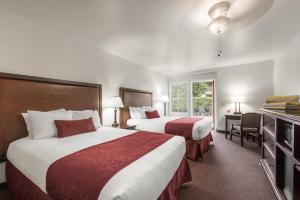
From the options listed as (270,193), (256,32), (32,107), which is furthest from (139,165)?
(256,32)

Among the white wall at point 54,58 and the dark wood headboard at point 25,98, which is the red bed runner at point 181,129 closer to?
the white wall at point 54,58

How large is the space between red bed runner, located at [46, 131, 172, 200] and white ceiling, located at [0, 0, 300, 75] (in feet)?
5.76

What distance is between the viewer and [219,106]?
510cm

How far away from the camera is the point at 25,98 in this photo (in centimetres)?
204

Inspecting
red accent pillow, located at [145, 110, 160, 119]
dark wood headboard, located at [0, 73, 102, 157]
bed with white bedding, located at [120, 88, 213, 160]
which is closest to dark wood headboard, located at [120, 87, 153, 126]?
bed with white bedding, located at [120, 88, 213, 160]

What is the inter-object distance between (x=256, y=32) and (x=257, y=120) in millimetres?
2178

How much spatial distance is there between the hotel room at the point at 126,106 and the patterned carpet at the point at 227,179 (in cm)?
2

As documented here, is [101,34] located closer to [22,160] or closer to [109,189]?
[22,160]

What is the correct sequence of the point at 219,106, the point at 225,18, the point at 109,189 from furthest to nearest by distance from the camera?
the point at 219,106, the point at 225,18, the point at 109,189

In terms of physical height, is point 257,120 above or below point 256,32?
below

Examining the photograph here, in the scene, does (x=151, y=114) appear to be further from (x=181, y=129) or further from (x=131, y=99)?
(x=181, y=129)

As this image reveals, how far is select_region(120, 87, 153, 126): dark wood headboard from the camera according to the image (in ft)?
12.4

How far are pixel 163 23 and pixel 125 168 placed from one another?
6.88 feet

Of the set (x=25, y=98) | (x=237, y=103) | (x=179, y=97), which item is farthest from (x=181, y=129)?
(x=179, y=97)
